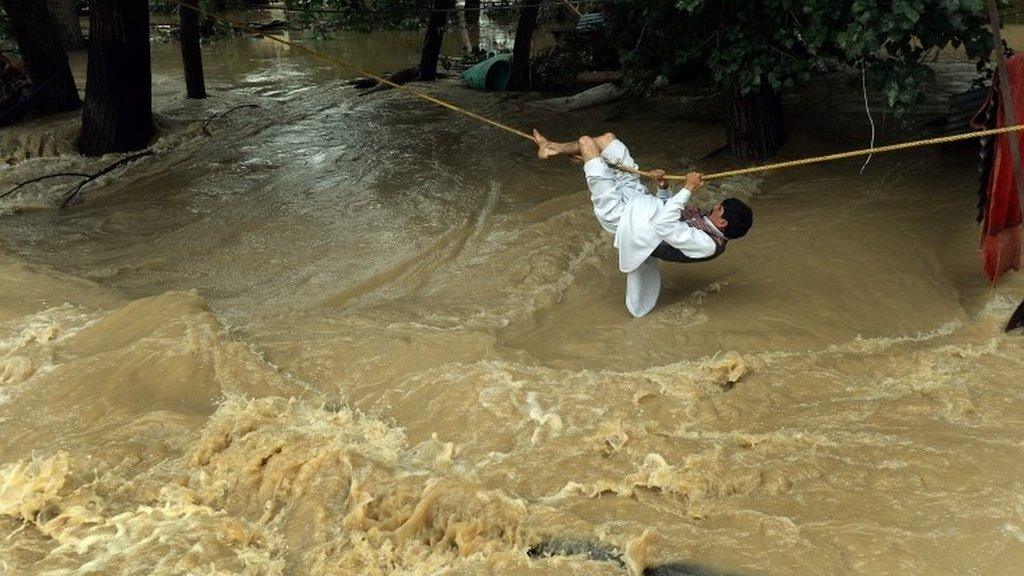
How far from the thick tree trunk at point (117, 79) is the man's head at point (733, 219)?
314 inches

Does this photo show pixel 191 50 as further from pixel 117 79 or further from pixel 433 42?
pixel 433 42

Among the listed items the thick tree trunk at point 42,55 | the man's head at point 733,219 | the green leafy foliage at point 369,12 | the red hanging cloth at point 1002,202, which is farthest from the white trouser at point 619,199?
the thick tree trunk at point 42,55

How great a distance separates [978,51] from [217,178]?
274 inches

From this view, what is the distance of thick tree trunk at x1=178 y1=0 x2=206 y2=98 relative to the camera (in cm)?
1239

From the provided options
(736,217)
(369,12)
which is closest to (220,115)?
(369,12)

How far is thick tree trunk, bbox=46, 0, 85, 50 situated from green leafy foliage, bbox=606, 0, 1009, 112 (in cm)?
1530

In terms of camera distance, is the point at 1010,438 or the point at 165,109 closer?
the point at 1010,438

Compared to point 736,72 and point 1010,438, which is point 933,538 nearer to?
point 1010,438

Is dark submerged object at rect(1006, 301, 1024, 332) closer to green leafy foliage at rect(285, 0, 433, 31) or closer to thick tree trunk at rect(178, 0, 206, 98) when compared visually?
green leafy foliage at rect(285, 0, 433, 31)

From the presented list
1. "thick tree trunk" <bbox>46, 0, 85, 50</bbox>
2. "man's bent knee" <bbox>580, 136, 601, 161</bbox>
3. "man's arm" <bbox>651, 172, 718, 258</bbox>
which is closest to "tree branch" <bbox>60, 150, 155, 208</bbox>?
"man's bent knee" <bbox>580, 136, 601, 161</bbox>

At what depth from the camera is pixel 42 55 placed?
445 inches

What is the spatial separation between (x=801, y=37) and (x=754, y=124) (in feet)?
6.44

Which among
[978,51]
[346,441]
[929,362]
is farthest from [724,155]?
[346,441]

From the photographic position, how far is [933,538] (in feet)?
10.5
